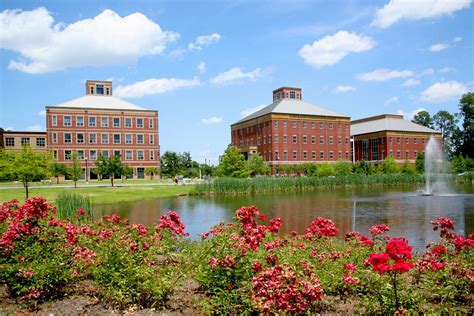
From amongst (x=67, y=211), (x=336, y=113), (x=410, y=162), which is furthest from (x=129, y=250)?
(x=410, y=162)

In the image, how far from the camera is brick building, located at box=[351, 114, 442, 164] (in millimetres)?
82812

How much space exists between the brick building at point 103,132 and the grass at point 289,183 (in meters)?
33.8

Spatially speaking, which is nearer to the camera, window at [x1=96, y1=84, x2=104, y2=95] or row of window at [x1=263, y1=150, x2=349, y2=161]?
row of window at [x1=263, y1=150, x2=349, y2=161]

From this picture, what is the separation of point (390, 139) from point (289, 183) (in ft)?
154

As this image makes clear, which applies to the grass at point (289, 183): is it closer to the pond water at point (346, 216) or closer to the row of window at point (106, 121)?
the pond water at point (346, 216)

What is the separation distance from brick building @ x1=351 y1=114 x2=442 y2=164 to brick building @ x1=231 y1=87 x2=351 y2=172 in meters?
7.77

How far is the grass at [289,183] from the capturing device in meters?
38.7

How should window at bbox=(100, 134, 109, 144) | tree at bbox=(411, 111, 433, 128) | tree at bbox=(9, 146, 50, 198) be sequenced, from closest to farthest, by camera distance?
tree at bbox=(9, 146, 50, 198) → window at bbox=(100, 134, 109, 144) → tree at bbox=(411, 111, 433, 128)

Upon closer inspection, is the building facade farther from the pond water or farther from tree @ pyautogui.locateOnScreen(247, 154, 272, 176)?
the pond water

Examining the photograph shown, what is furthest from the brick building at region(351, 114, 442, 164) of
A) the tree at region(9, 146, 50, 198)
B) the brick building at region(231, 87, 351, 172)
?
the tree at region(9, 146, 50, 198)

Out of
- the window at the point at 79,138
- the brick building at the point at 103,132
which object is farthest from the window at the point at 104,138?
the window at the point at 79,138

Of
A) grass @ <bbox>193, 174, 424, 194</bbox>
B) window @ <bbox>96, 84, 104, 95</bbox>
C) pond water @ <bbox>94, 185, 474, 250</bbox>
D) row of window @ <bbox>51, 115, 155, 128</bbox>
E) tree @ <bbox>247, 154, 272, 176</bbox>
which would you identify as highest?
window @ <bbox>96, 84, 104, 95</bbox>

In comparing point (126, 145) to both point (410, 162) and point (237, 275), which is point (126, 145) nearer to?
point (410, 162)

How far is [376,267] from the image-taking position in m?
4.57
